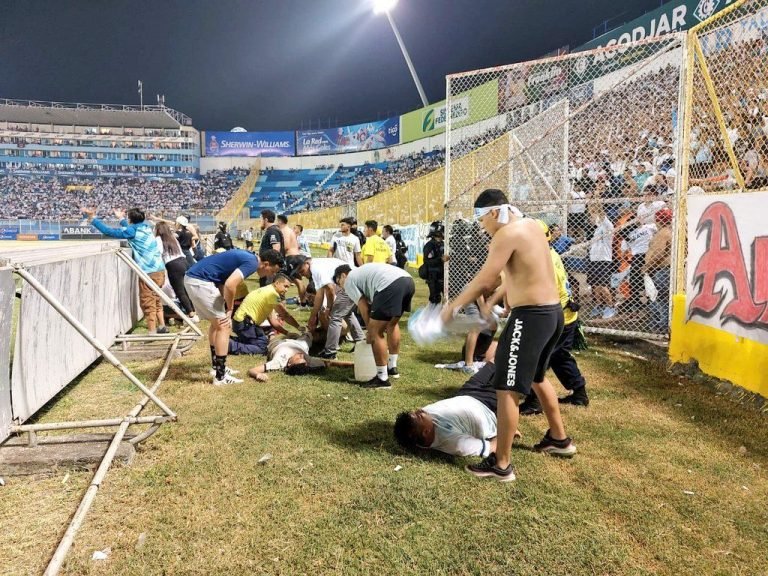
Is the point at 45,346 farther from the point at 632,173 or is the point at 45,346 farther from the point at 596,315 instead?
the point at 632,173

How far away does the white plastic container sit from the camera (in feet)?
18.5

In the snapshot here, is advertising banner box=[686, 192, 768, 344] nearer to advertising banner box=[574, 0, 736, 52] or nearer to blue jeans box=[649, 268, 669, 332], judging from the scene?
blue jeans box=[649, 268, 669, 332]

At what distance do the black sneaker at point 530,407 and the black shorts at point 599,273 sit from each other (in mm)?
3929

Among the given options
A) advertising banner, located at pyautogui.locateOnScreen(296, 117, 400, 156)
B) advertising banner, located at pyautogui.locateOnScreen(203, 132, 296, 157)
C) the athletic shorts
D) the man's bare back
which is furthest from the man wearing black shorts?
advertising banner, located at pyautogui.locateOnScreen(203, 132, 296, 157)

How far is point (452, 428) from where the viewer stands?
146 inches

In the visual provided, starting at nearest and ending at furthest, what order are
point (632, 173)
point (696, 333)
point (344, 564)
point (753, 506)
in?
point (344, 564)
point (753, 506)
point (696, 333)
point (632, 173)

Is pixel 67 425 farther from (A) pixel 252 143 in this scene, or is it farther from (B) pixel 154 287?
(A) pixel 252 143

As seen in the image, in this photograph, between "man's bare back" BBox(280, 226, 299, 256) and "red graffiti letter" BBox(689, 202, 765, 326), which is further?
"man's bare back" BBox(280, 226, 299, 256)

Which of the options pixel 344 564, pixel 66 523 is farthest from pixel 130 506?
pixel 344 564

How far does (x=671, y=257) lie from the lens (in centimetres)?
664

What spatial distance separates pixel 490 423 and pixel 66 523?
2881 mm

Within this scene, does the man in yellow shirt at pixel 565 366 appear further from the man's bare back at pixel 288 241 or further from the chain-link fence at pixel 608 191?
the man's bare back at pixel 288 241

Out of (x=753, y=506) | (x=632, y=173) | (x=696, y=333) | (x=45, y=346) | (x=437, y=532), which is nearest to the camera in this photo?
(x=437, y=532)

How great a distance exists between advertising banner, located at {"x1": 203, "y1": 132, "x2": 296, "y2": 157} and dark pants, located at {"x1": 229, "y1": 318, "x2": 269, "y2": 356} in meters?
74.1
